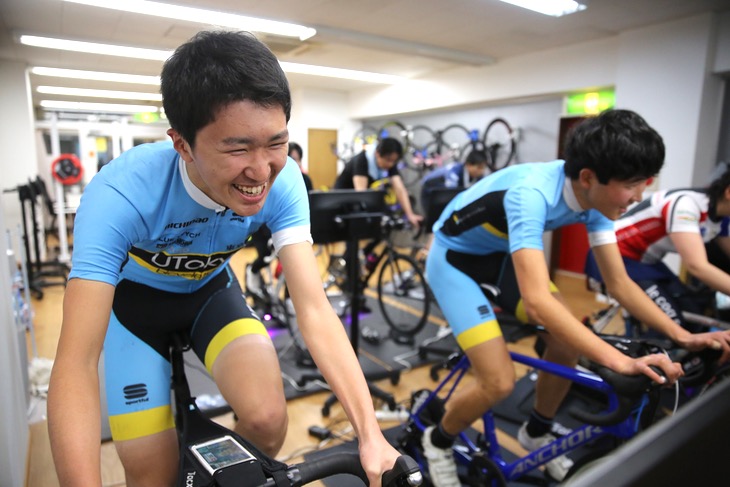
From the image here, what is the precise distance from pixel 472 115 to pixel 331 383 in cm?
676

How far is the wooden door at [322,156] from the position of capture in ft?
29.8

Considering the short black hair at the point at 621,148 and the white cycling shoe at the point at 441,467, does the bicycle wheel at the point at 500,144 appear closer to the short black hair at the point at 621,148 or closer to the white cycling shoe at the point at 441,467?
the short black hair at the point at 621,148

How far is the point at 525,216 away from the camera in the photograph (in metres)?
1.57

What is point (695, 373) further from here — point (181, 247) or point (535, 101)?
point (535, 101)

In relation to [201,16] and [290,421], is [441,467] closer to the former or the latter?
[290,421]

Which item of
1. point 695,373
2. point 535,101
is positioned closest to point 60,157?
point 535,101

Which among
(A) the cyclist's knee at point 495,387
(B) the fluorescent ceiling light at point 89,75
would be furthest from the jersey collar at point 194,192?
(B) the fluorescent ceiling light at point 89,75

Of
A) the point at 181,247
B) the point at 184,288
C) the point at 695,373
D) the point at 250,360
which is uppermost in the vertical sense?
the point at 181,247

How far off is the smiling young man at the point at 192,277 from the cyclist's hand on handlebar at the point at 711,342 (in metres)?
1.22

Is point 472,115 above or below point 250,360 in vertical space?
above

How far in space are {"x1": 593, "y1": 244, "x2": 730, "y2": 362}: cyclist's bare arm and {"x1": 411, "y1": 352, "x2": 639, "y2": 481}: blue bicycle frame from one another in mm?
308

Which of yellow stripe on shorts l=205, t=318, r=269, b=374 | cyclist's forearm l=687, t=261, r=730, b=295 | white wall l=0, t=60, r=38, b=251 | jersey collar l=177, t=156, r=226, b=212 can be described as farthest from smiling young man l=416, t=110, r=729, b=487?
white wall l=0, t=60, r=38, b=251

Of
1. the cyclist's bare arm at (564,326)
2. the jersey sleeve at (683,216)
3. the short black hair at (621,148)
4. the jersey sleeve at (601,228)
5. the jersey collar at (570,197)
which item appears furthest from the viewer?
the jersey sleeve at (683,216)

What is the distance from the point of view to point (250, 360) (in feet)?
4.00
